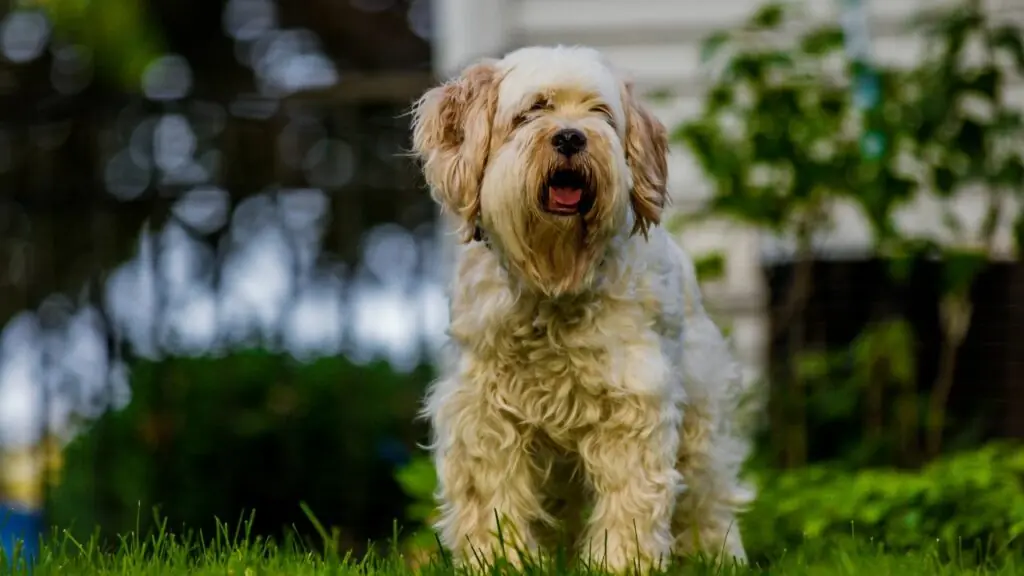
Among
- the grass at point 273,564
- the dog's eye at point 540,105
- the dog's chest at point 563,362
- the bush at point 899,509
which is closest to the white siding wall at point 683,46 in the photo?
the bush at point 899,509

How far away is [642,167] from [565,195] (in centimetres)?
27

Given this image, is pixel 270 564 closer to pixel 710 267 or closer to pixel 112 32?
pixel 710 267

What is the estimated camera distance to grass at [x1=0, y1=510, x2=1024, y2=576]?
152 inches

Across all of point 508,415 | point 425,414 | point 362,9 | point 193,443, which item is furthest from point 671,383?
point 362,9

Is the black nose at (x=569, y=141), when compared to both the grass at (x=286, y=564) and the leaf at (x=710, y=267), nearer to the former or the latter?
the grass at (x=286, y=564)

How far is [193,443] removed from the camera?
26.9 feet

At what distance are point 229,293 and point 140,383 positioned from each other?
75cm

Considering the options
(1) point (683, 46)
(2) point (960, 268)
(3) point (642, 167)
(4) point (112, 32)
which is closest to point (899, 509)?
(2) point (960, 268)

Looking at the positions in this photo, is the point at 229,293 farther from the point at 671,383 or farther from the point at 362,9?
the point at 362,9

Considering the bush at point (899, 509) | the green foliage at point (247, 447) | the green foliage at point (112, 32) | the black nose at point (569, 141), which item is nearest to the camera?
the black nose at point (569, 141)

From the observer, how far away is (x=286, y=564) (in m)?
3.96

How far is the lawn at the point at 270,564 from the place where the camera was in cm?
388

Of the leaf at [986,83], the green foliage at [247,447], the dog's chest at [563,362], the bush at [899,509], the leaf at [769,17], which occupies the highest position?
the leaf at [769,17]


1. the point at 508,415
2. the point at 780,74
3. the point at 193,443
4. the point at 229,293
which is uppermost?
the point at 780,74
